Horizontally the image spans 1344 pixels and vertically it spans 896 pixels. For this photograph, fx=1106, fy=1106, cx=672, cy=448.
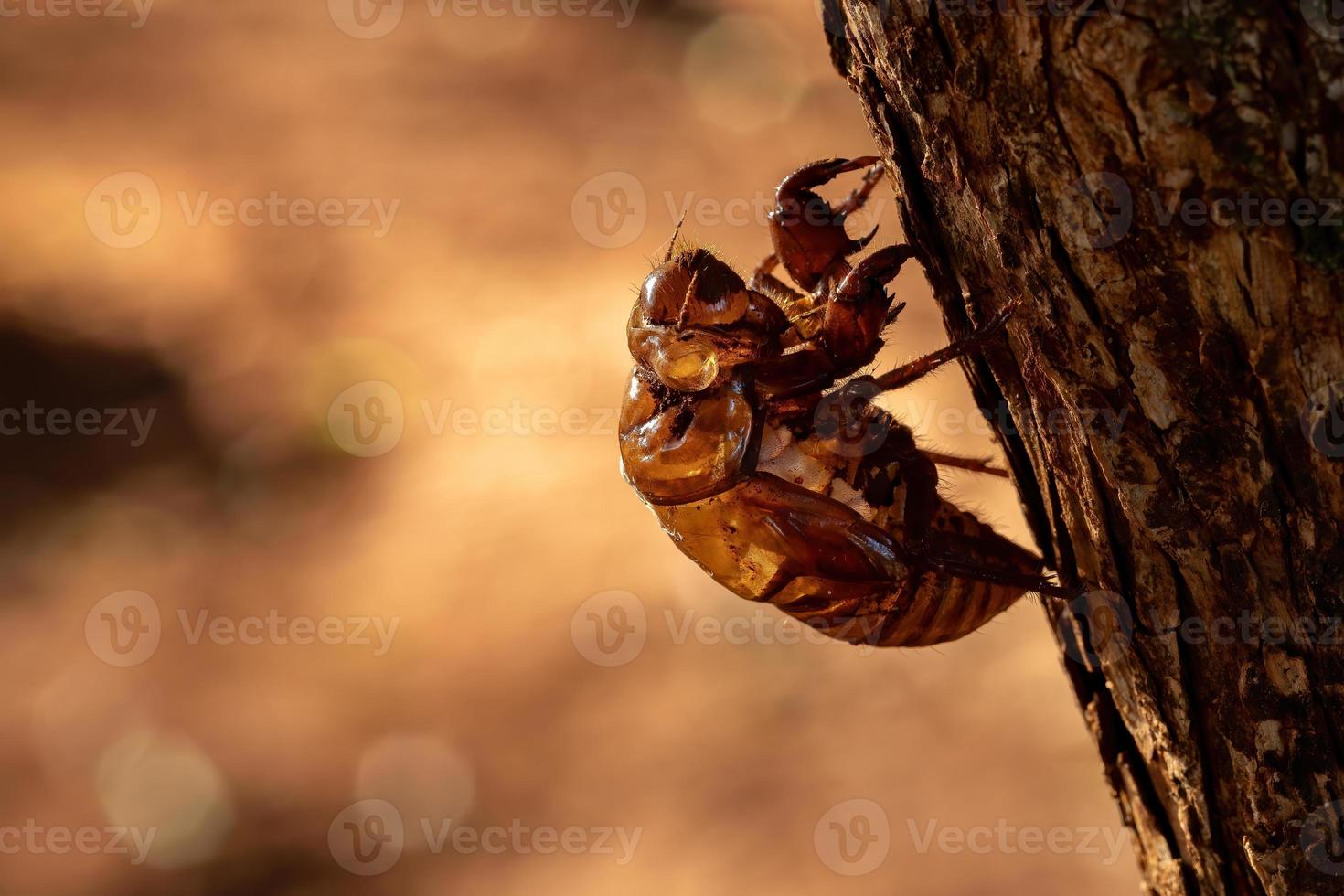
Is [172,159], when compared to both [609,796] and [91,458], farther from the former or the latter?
[609,796]

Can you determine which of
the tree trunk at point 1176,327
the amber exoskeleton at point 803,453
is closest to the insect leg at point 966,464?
the amber exoskeleton at point 803,453

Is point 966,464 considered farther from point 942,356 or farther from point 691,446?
point 691,446

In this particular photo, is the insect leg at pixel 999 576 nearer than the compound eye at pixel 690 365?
Yes

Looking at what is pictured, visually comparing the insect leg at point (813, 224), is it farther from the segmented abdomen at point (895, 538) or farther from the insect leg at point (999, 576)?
the insect leg at point (999, 576)

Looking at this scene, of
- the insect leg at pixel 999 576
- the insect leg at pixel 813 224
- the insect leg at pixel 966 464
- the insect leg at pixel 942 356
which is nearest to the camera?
the insect leg at pixel 942 356

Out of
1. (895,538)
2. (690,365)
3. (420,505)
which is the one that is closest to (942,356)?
(895,538)

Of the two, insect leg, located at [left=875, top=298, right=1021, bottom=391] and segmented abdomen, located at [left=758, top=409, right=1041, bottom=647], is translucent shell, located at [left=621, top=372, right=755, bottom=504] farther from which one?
insect leg, located at [left=875, top=298, right=1021, bottom=391]
